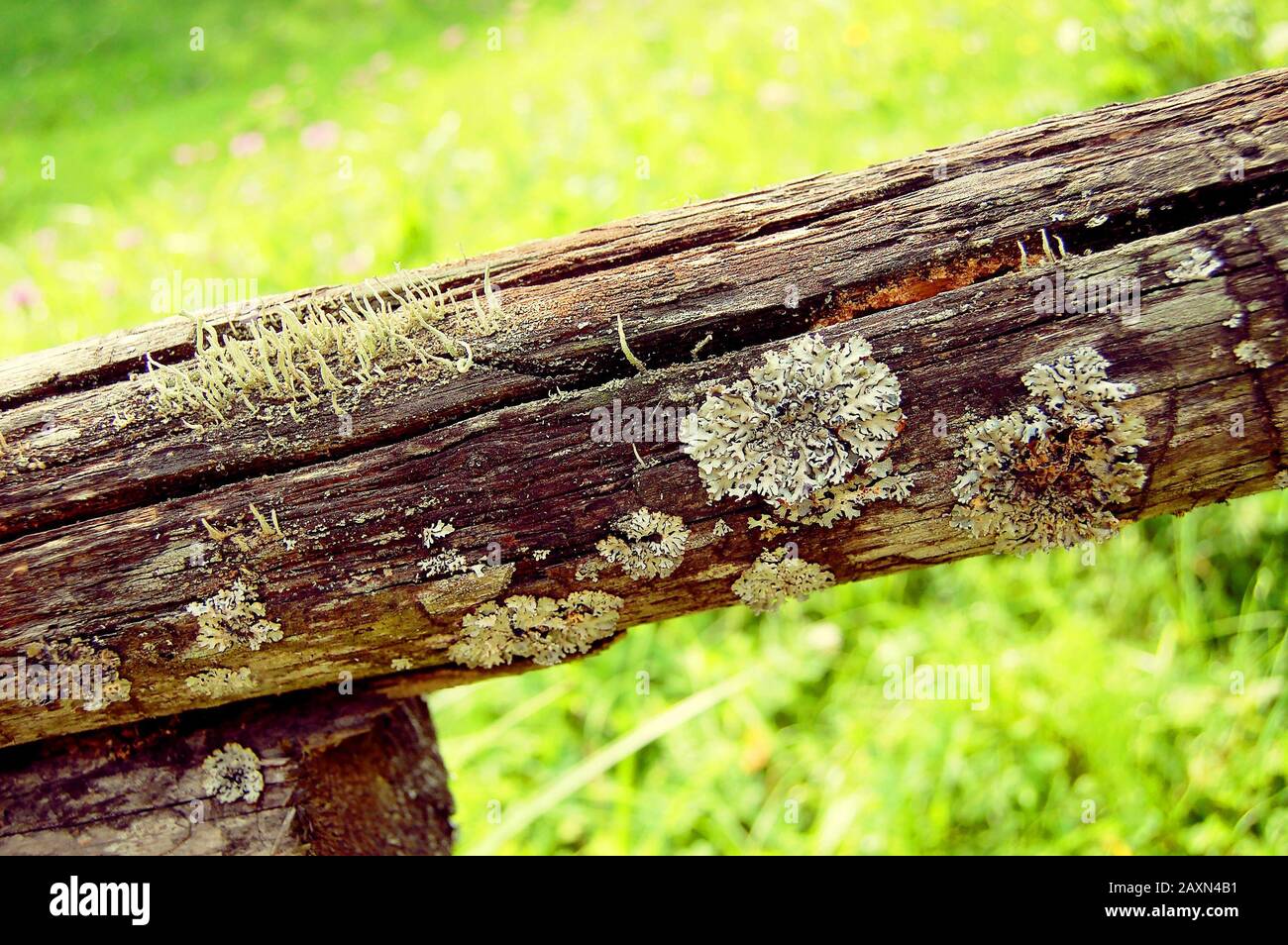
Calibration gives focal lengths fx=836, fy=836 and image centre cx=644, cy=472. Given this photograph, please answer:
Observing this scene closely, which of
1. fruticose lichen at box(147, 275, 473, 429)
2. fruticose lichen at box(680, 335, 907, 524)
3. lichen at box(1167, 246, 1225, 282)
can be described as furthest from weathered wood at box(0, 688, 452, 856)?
lichen at box(1167, 246, 1225, 282)

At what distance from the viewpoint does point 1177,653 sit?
3615 mm

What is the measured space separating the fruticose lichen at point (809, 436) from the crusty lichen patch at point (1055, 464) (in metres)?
0.16

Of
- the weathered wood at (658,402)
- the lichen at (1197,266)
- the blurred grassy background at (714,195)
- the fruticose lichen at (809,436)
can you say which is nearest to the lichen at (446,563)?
the weathered wood at (658,402)

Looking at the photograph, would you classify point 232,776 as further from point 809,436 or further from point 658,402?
point 809,436

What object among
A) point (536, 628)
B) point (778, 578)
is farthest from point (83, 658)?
point (778, 578)

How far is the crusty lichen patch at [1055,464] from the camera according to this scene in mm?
1543

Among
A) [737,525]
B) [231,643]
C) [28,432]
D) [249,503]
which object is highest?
[28,432]

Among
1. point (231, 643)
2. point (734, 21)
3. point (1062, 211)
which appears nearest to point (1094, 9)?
point (734, 21)

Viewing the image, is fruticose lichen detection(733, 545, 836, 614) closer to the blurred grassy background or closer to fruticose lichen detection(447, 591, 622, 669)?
fruticose lichen detection(447, 591, 622, 669)

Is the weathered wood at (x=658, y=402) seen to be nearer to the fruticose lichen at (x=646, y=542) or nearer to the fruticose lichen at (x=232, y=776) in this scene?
the fruticose lichen at (x=646, y=542)

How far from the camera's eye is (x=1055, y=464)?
63.0 inches

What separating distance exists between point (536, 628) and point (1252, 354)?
1445 mm
